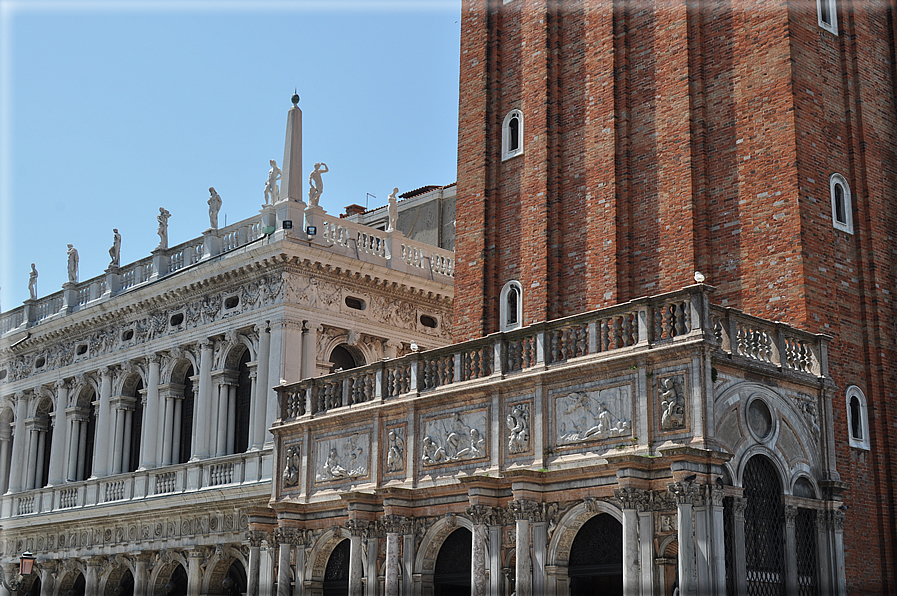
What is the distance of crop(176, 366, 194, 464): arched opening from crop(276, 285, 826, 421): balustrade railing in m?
10.5

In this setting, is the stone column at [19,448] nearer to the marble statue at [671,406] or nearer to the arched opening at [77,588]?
the arched opening at [77,588]

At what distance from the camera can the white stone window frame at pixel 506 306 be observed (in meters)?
24.5

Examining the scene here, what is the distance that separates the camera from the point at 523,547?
727 inches

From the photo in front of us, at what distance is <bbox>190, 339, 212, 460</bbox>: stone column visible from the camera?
30.5 m

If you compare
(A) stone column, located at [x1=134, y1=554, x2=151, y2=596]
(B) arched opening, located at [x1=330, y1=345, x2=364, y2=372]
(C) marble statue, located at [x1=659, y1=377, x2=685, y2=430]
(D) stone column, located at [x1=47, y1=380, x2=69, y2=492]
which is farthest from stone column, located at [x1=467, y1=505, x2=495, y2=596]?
(D) stone column, located at [x1=47, y1=380, x2=69, y2=492]

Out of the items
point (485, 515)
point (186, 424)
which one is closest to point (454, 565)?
point (485, 515)

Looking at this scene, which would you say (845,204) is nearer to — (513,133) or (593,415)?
(593,415)

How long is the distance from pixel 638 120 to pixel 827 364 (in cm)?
689

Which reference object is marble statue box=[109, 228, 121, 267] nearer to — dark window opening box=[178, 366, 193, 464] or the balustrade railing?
dark window opening box=[178, 366, 193, 464]

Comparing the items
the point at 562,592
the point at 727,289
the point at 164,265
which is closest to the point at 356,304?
the point at 164,265

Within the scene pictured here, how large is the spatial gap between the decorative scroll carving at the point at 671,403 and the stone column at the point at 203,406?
16516 mm

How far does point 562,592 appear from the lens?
1811cm

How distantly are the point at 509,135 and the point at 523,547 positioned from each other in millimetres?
10624

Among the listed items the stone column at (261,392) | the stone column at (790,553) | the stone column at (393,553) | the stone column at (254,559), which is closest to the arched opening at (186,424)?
the stone column at (261,392)
